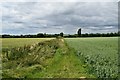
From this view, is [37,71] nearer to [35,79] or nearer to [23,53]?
[35,79]

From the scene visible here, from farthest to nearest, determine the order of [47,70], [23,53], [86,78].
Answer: [23,53] → [47,70] → [86,78]

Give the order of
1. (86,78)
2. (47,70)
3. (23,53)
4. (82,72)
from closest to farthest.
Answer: (86,78) < (82,72) < (47,70) < (23,53)

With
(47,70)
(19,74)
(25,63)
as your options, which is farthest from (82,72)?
(25,63)

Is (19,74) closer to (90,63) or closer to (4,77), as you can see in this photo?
(4,77)

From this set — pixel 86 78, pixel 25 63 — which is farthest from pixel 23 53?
pixel 86 78

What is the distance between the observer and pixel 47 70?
17609 mm

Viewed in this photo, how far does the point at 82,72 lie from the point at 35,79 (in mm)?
3160

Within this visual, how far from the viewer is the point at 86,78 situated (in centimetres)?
1434

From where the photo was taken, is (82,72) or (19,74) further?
(82,72)

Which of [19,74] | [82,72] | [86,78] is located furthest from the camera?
[82,72]

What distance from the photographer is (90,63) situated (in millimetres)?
18938

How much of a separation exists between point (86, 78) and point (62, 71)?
2.97 m

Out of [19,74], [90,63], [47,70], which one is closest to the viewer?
[19,74]

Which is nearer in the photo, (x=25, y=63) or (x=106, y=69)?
(x=106, y=69)
